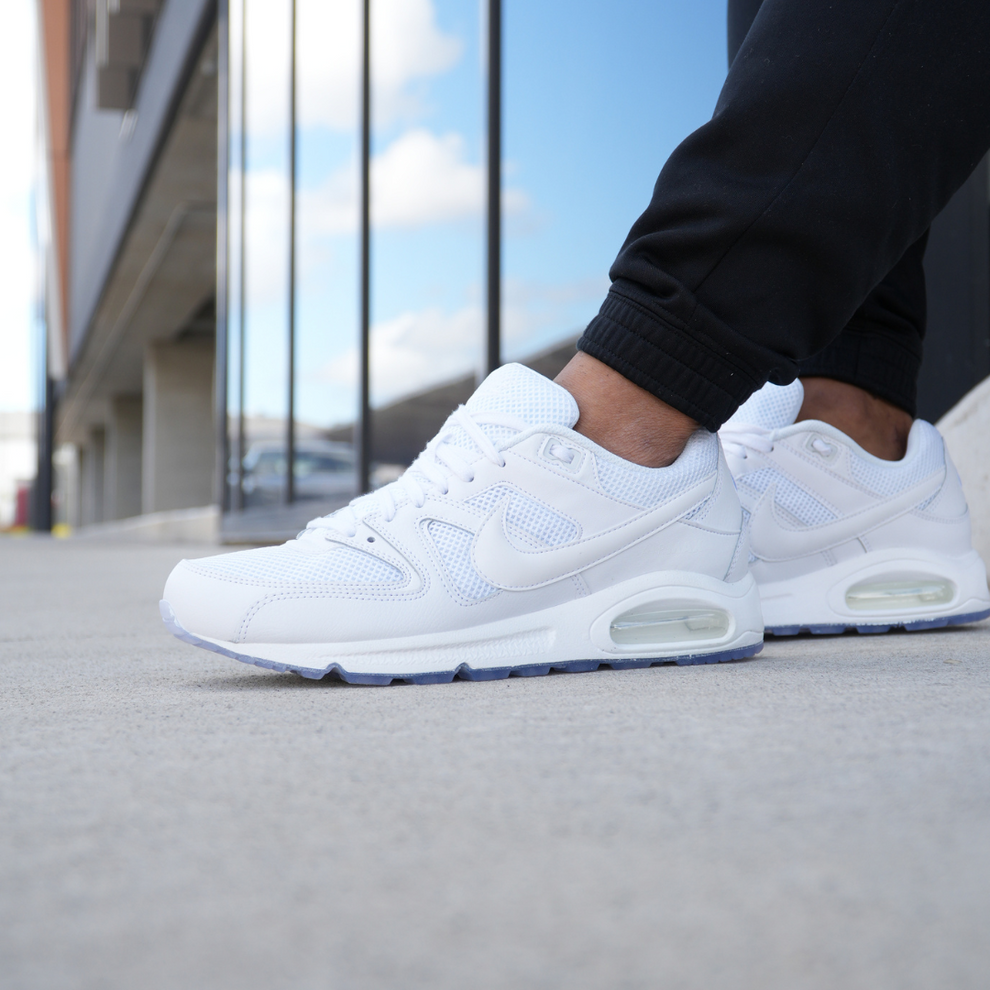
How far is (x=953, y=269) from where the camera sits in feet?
6.72

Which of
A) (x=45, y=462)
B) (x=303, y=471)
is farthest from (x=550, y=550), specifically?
(x=45, y=462)

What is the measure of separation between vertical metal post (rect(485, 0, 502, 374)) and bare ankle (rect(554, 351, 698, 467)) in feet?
7.11

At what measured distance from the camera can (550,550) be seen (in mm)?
836

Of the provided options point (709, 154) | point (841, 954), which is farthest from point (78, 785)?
point (709, 154)

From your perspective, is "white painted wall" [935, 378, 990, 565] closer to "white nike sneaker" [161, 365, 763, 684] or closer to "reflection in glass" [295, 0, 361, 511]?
"white nike sneaker" [161, 365, 763, 684]

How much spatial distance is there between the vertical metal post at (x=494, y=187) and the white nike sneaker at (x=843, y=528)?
6.45ft

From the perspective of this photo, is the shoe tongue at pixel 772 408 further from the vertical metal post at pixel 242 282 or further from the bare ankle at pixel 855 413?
the vertical metal post at pixel 242 282

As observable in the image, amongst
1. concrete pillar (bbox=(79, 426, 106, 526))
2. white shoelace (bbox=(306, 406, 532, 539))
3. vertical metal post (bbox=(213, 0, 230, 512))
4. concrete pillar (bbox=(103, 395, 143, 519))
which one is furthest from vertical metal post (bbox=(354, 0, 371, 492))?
concrete pillar (bbox=(79, 426, 106, 526))

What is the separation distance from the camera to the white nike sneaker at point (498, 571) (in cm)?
79

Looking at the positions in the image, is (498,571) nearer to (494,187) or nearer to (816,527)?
(816,527)

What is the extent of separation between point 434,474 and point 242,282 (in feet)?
20.3

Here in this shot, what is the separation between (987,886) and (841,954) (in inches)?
2.7

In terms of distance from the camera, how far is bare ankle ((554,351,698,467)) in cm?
84

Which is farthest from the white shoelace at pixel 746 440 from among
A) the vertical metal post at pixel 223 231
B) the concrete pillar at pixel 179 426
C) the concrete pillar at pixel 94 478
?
the concrete pillar at pixel 94 478
